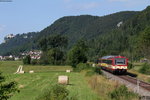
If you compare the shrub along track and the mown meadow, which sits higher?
the mown meadow

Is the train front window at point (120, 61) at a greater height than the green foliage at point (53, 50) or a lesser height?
lesser

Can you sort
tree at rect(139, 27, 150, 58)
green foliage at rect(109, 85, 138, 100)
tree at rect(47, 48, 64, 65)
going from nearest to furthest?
1. green foliage at rect(109, 85, 138, 100)
2. tree at rect(139, 27, 150, 58)
3. tree at rect(47, 48, 64, 65)

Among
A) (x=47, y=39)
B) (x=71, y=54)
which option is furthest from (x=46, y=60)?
(x=71, y=54)

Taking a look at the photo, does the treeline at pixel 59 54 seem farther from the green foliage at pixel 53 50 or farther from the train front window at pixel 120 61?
the train front window at pixel 120 61

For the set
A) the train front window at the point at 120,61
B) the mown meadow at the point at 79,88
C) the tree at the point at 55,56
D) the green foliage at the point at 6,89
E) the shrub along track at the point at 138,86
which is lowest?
the shrub along track at the point at 138,86

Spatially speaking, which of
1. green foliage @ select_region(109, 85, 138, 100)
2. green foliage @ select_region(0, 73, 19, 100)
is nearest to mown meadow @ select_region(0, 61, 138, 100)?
green foliage @ select_region(109, 85, 138, 100)

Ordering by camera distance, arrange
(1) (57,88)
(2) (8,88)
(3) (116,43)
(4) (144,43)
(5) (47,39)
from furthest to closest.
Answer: (3) (116,43)
(5) (47,39)
(4) (144,43)
(1) (57,88)
(2) (8,88)

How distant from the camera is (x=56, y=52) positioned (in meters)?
133

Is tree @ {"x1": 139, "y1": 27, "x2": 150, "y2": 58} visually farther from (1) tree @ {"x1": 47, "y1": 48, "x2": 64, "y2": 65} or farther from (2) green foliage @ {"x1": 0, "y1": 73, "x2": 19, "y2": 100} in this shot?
(2) green foliage @ {"x1": 0, "y1": 73, "x2": 19, "y2": 100}

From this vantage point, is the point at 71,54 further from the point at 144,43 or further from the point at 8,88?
the point at 8,88

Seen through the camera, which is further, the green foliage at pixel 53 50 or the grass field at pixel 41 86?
the green foliage at pixel 53 50

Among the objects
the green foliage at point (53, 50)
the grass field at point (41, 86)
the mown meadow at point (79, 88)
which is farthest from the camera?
the green foliage at point (53, 50)

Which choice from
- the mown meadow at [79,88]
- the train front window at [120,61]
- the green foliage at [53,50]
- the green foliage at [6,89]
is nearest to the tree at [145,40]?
the train front window at [120,61]

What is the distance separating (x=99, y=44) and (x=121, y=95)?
172 meters
